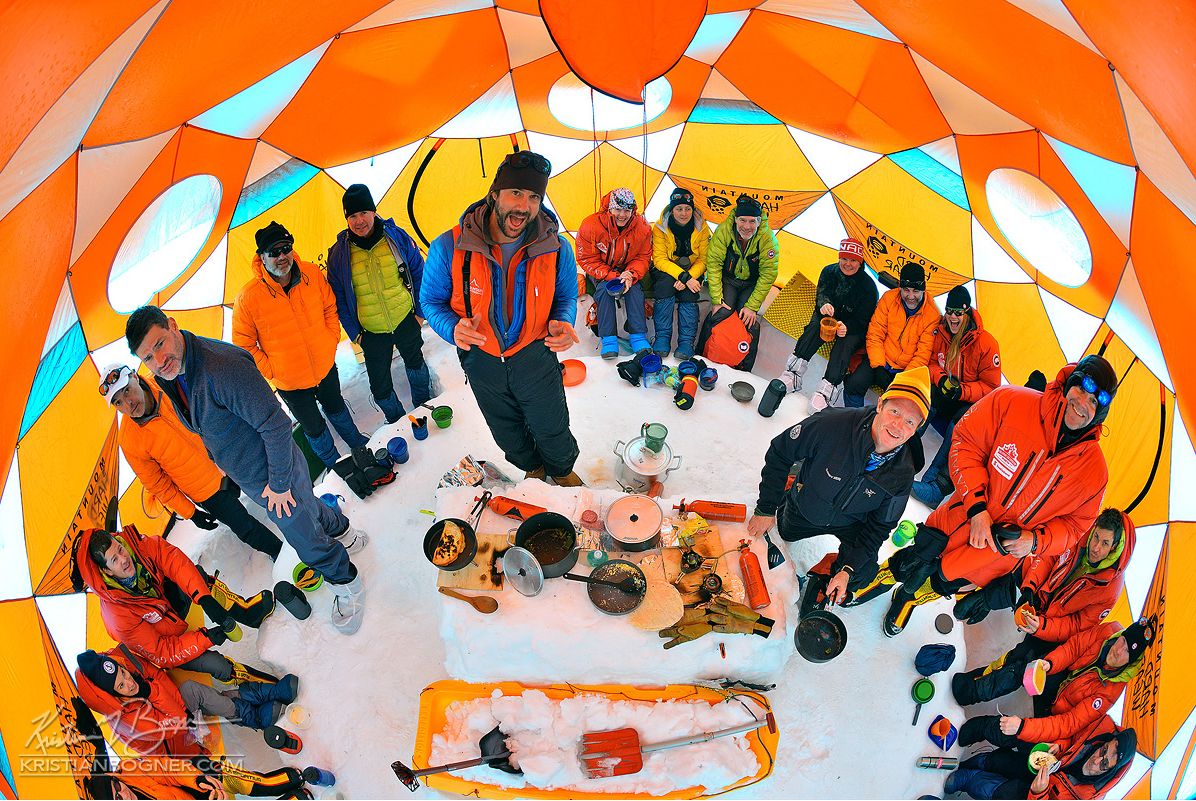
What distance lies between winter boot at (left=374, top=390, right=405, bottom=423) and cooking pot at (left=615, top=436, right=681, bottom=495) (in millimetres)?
1765

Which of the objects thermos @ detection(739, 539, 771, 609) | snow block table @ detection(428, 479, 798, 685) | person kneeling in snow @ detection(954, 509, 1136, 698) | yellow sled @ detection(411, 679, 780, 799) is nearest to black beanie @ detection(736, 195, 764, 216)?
thermos @ detection(739, 539, 771, 609)

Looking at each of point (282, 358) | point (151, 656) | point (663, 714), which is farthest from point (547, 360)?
point (151, 656)

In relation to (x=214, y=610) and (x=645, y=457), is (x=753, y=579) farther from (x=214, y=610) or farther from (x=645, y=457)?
(x=214, y=610)

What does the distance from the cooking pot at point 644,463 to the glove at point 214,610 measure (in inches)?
95.9

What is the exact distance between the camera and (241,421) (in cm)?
353

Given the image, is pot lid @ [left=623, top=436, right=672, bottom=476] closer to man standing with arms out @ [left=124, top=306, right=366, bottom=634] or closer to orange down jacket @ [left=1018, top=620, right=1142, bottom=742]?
man standing with arms out @ [left=124, top=306, right=366, bottom=634]

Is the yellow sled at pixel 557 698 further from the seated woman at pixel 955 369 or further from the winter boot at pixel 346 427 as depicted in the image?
the seated woman at pixel 955 369

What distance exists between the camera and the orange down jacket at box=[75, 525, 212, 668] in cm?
336

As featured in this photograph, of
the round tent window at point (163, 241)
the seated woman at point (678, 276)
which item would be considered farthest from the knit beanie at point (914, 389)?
the round tent window at point (163, 241)

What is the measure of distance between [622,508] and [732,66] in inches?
148

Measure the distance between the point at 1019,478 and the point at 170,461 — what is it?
451 centimetres

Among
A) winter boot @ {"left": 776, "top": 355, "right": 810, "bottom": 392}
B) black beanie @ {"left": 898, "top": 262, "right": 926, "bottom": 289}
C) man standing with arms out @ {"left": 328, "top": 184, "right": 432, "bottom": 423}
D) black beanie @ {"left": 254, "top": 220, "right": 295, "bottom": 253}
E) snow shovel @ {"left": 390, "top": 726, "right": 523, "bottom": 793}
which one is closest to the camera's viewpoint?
snow shovel @ {"left": 390, "top": 726, "right": 523, "bottom": 793}

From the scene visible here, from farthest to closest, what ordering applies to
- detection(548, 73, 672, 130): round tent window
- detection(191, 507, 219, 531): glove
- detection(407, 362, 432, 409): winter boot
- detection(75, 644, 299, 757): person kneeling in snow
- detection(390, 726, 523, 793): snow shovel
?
detection(548, 73, 672, 130): round tent window, detection(407, 362, 432, 409): winter boot, detection(191, 507, 219, 531): glove, detection(390, 726, 523, 793): snow shovel, detection(75, 644, 299, 757): person kneeling in snow

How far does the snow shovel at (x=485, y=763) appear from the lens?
3.22m
